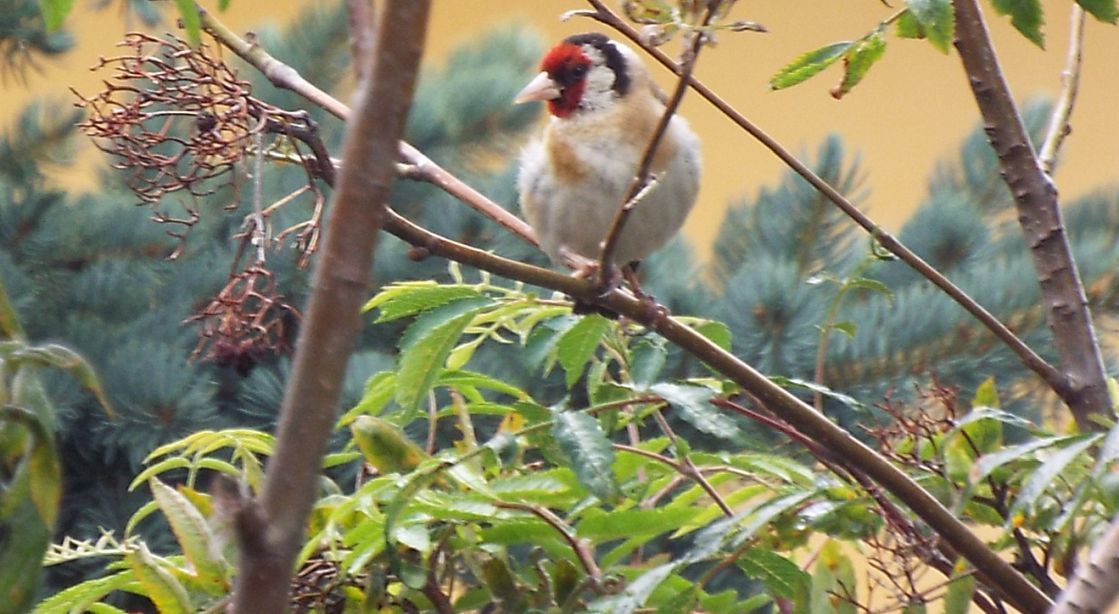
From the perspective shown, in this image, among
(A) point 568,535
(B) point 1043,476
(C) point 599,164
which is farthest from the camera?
(C) point 599,164

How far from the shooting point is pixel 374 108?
12.3 inches

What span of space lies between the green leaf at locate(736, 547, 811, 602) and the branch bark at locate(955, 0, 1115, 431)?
0.17 metres

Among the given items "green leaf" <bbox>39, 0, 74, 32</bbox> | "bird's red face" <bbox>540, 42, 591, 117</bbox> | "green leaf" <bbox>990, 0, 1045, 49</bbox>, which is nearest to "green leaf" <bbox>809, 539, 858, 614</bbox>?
"green leaf" <bbox>990, 0, 1045, 49</bbox>

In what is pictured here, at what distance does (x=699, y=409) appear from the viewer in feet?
1.69

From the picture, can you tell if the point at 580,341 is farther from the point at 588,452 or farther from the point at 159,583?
the point at 159,583

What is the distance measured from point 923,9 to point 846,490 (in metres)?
0.20

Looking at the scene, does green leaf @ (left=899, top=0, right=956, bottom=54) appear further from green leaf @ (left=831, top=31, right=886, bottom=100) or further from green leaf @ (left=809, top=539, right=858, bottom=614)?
green leaf @ (left=809, top=539, right=858, bottom=614)

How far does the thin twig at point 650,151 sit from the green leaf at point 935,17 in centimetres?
9

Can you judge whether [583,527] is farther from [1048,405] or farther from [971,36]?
[1048,405]

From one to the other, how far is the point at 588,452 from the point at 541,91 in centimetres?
61

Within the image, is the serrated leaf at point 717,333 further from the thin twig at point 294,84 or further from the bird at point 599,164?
the bird at point 599,164

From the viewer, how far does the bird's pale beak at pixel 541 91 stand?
3.42 feet

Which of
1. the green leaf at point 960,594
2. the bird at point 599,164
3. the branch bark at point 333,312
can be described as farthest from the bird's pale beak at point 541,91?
the branch bark at point 333,312

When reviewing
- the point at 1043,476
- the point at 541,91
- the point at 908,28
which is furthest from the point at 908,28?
the point at 541,91
